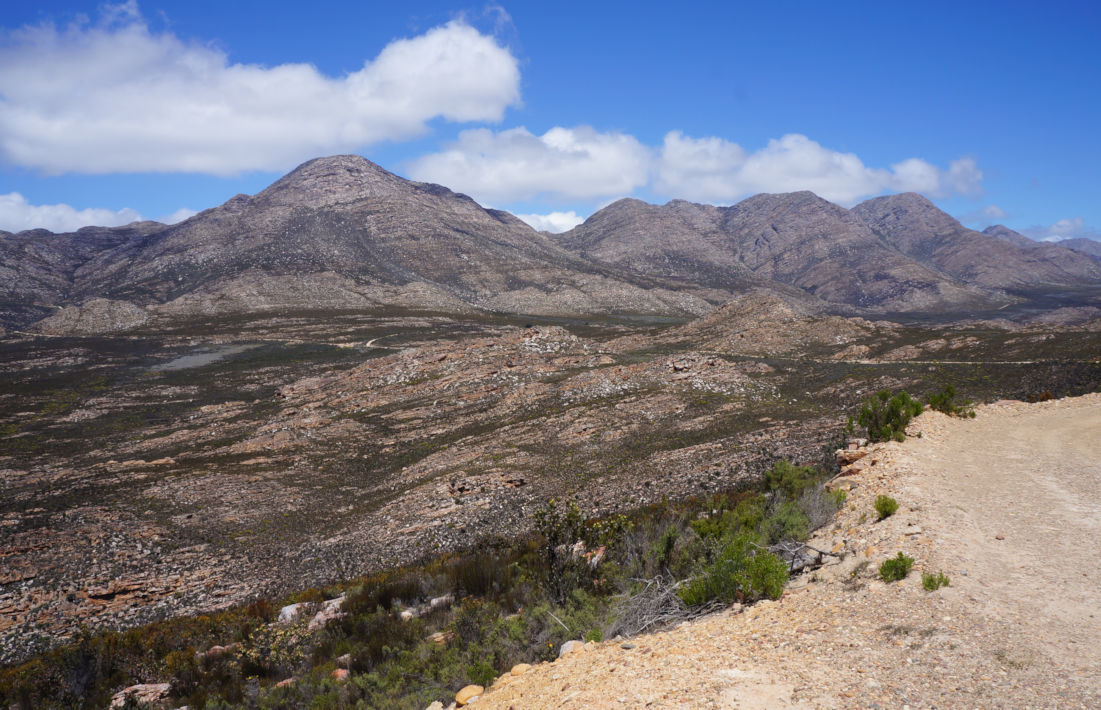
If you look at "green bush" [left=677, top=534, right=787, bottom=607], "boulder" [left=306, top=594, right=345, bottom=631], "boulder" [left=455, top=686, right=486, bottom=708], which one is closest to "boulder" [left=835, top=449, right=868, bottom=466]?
"green bush" [left=677, top=534, right=787, bottom=607]

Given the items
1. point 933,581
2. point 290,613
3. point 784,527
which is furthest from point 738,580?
point 290,613

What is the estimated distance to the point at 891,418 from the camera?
800 inches

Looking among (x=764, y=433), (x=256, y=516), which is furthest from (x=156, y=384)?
(x=764, y=433)

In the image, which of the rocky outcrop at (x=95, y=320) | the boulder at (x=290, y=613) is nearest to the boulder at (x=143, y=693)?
the boulder at (x=290, y=613)

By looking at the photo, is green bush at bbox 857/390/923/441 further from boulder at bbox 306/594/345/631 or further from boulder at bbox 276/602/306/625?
boulder at bbox 276/602/306/625

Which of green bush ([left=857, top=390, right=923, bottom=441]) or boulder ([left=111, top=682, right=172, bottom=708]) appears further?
green bush ([left=857, top=390, right=923, bottom=441])

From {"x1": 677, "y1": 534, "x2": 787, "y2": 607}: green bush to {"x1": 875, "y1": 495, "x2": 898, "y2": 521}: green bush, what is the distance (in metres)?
3.34

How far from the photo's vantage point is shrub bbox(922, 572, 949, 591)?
8.31 m

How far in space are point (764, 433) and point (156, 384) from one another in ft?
234

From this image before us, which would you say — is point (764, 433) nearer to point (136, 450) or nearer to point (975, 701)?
point (975, 701)

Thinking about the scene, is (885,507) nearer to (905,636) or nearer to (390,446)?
(905,636)

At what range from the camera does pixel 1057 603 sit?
8.02 metres

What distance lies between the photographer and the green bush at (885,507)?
11562 millimetres

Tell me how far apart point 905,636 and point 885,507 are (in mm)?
4942
